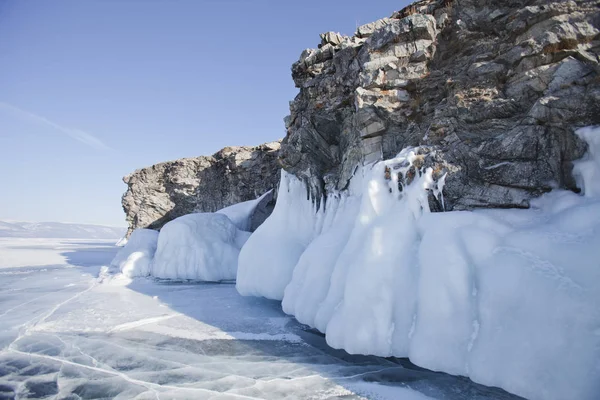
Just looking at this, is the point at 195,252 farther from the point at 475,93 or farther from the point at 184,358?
the point at 475,93

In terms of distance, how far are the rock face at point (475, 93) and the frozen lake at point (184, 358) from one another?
341cm

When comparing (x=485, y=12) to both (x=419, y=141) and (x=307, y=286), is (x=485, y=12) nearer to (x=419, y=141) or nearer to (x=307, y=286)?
(x=419, y=141)

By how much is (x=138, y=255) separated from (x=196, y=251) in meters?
4.10

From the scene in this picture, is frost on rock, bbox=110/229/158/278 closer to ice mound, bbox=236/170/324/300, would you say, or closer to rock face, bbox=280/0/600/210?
ice mound, bbox=236/170/324/300

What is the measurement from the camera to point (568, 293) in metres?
3.82

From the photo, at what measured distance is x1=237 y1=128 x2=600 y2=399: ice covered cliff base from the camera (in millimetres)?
3711

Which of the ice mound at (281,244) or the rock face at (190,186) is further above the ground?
the rock face at (190,186)

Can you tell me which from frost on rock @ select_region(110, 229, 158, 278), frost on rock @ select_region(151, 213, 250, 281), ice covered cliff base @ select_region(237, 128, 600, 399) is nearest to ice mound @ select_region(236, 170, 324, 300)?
ice covered cliff base @ select_region(237, 128, 600, 399)

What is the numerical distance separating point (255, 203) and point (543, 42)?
14469 millimetres

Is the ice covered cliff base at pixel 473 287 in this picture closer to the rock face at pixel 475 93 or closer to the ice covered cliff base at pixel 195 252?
the rock face at pixel 475 93

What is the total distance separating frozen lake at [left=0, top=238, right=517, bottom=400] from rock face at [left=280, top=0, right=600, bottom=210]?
341 cm

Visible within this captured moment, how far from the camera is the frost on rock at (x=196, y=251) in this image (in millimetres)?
14242

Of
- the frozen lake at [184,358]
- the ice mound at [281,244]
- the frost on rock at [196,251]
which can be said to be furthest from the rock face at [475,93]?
the frost on rock at [196,251]

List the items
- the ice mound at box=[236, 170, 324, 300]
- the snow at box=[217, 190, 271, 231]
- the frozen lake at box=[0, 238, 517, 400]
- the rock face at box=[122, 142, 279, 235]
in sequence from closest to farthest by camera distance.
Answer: the frozen lake at box=[0, 238, 517, 400], the ice mound at box=[236, 170, 324, 300], the snow at box=[217, 190, 271, 231], the rock face at box=[122, 142, 279, 235]
